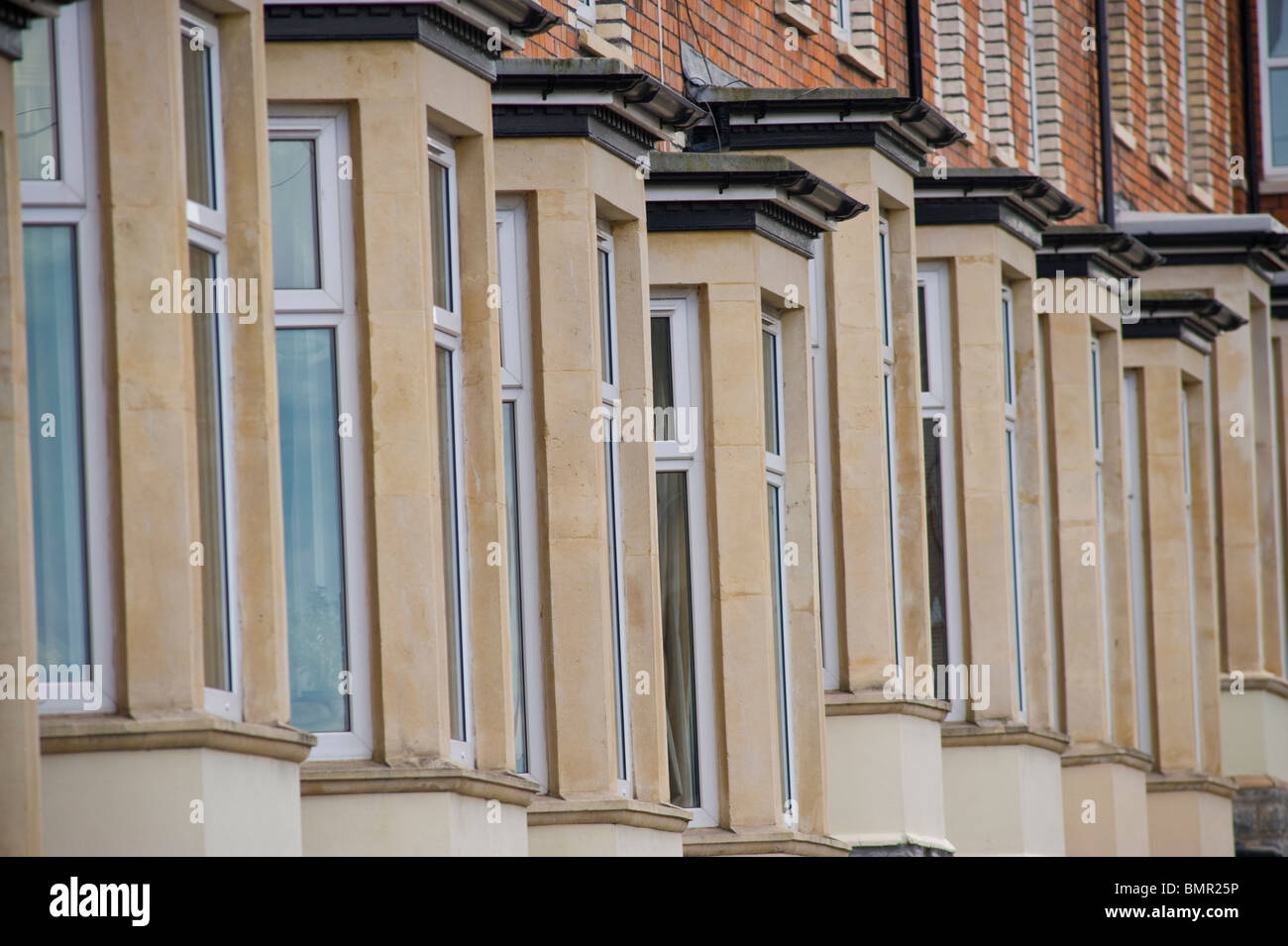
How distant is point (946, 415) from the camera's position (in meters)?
18.3

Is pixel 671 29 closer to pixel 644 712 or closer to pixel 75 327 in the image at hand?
pixel 644 712

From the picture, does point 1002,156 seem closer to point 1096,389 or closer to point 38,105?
point 1096,389

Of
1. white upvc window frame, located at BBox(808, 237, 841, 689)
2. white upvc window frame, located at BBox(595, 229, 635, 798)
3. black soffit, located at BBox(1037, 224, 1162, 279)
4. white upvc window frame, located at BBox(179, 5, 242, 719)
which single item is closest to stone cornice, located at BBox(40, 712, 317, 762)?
white upvc window frame, located at BBox(179, 5, 242, 719)

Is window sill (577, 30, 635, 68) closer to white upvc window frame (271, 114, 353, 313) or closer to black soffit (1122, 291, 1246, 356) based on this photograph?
white upvc window frame (271, 114, 353, 313)

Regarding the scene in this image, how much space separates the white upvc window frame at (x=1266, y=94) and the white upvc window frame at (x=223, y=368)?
24.7 m

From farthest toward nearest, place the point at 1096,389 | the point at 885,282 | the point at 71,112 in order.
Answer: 1. the point at 1096,389
2. the point at 885,282
3. the point at 71,112

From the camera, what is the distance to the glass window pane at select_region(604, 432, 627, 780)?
42.9 feet

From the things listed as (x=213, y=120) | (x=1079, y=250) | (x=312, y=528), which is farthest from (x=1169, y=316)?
(x=213, y=120)

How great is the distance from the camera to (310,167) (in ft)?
36.3

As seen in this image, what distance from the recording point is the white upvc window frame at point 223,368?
9.81 metres

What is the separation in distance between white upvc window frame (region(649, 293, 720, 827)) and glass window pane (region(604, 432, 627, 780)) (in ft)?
3.61

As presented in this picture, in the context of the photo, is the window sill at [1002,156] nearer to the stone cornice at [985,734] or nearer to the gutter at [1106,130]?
the gutter at [1106,130]

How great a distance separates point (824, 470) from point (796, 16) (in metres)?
4.27
